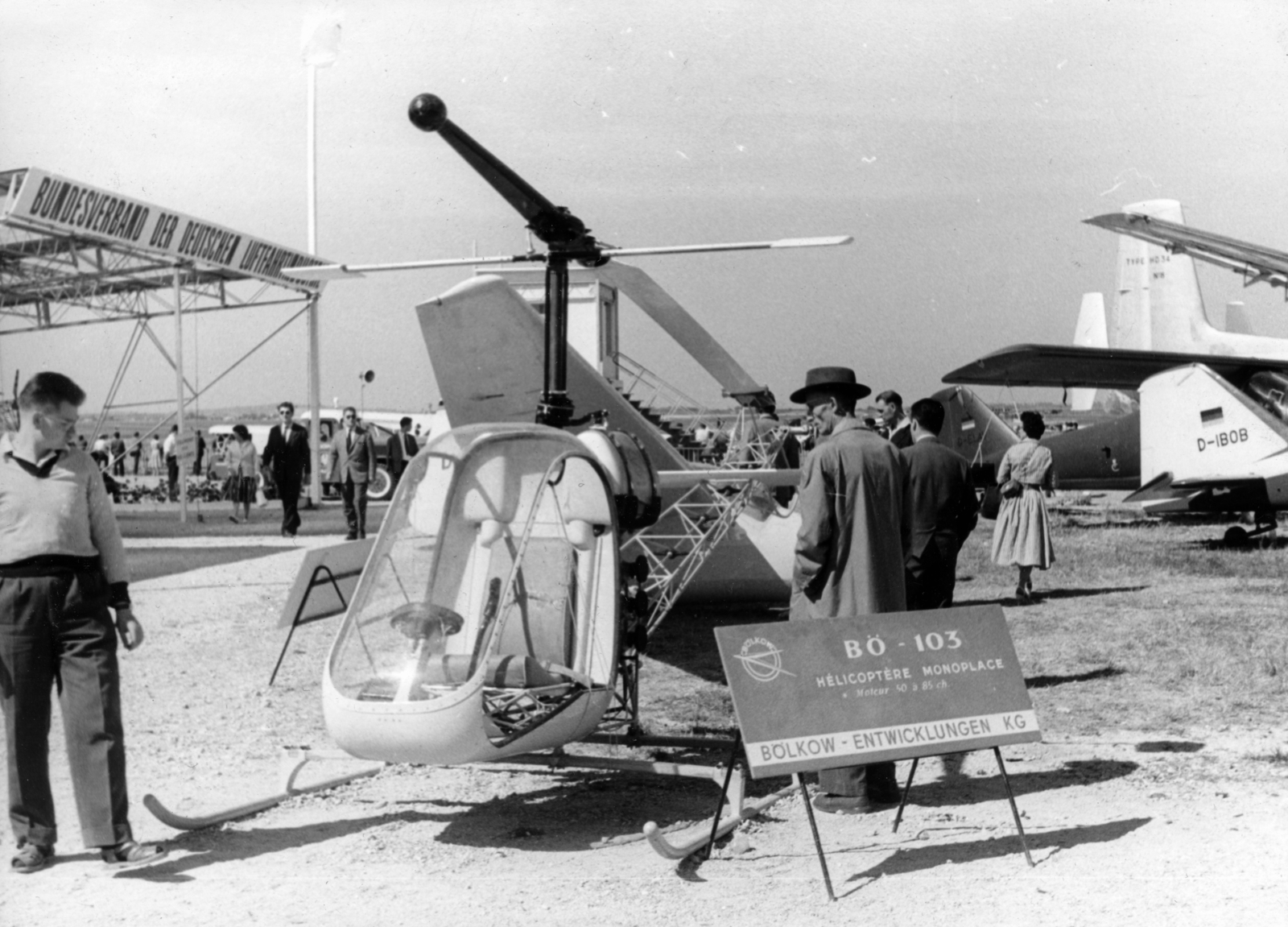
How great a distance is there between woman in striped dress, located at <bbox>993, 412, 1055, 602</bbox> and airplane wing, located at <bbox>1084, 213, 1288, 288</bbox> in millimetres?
4835

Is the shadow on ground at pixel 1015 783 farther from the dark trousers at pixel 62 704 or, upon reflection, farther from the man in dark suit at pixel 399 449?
the man in dark suit at pixel 399 449

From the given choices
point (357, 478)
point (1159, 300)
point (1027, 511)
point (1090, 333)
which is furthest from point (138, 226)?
point (1090, 333)

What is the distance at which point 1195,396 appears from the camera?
53.7 feet

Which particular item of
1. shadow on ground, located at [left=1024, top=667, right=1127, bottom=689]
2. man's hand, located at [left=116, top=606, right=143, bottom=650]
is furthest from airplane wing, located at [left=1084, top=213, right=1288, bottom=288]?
man's hand, located at [left=116, top=606, right=143, bottom=650]

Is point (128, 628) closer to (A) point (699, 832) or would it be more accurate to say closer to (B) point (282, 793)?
(B) point (282, 793)

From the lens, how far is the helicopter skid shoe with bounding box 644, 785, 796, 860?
4.29m

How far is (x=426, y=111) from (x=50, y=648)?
7.91ft

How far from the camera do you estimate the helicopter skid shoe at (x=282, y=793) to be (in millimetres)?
4840

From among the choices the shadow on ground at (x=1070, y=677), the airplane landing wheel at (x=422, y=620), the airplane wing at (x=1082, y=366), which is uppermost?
the airplane wing at (x=1082, y=366)

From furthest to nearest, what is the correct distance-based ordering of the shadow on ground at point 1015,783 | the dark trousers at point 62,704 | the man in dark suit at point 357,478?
1. the man in dark suit at point 357,478
2. the shadow on ground at point 1015,783
3. the dark trousers at point 62,704

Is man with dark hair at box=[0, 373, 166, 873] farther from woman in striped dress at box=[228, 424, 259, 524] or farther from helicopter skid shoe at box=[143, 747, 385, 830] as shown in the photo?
woman in striped dress at box=[228, 424, 259, 524]

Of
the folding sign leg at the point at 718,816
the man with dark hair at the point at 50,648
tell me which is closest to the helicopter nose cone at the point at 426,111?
the man with dark hair at the point at 50,648

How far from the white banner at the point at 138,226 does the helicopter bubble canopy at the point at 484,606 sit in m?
10.2

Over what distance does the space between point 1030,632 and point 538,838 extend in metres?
6.22
